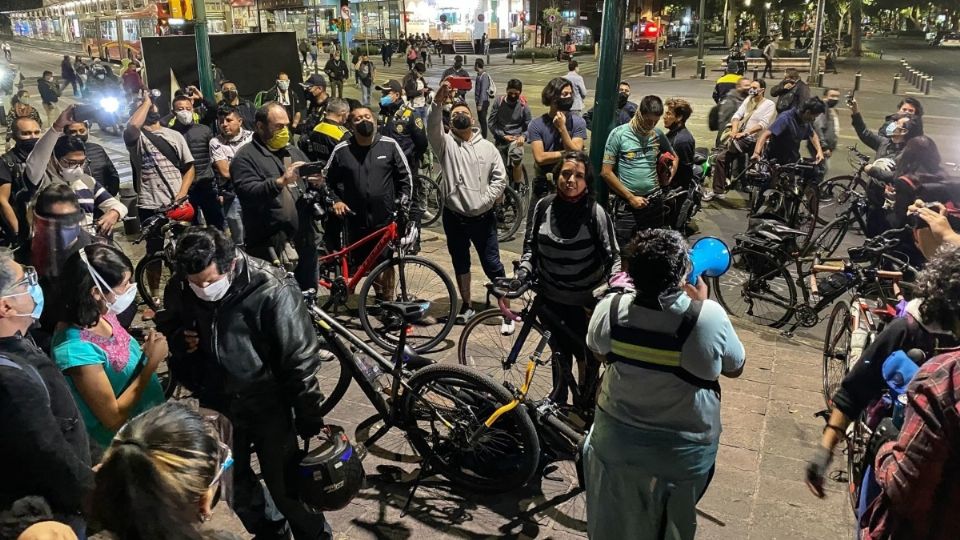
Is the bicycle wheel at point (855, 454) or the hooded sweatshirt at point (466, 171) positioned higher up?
the hooded sweatshirt at point (466, 171)

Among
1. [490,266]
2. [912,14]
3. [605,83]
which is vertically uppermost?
[912,14]

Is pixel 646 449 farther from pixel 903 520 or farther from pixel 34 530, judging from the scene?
pixel 34 530

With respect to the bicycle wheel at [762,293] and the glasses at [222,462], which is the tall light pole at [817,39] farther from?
the glasses at [222,462]

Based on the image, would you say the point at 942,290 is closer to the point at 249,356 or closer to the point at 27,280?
the point at 249,356

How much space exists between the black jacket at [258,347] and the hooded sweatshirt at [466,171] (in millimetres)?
2873

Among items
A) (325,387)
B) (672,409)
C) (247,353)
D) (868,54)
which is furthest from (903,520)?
(868,54)

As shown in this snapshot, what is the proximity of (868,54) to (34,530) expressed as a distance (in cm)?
5273

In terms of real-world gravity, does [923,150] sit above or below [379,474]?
above

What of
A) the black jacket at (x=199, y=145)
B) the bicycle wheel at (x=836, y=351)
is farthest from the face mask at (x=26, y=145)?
Answer: the bicycle wheel at (x=836, y=351)

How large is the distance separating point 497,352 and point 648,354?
2.84 meters

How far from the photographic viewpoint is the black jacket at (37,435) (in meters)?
2.15

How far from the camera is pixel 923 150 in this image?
234 inches

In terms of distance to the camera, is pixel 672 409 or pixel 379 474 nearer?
pixel 672 409

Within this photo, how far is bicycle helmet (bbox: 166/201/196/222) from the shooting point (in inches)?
259
